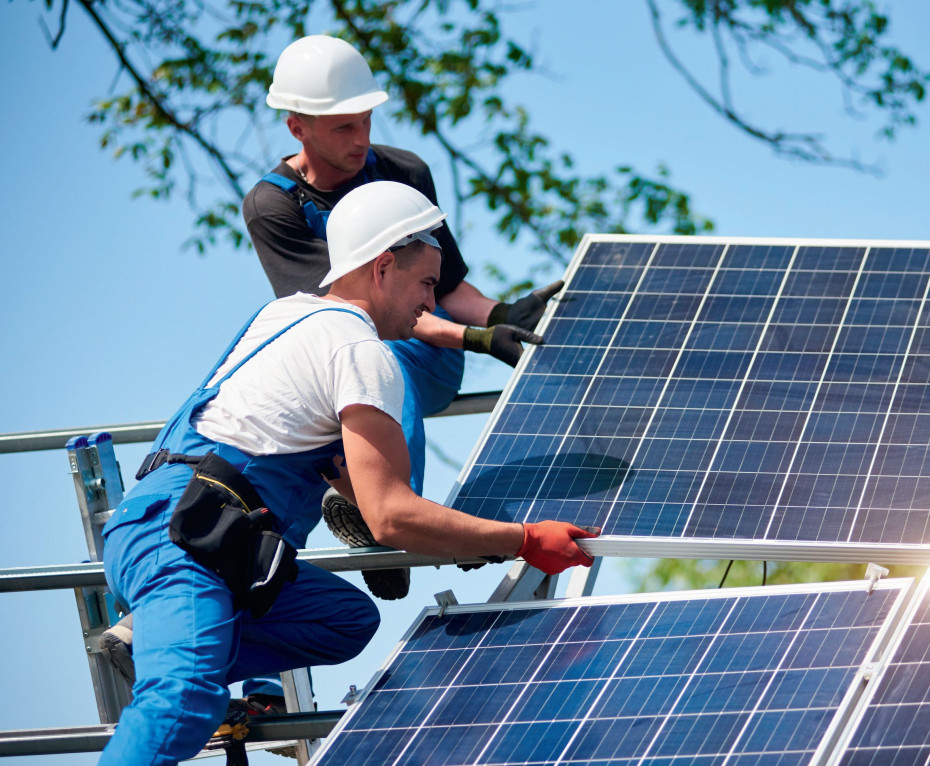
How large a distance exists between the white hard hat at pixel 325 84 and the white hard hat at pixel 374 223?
1.31 m

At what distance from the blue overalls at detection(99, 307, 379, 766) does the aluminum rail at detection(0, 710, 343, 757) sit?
0.18 meters

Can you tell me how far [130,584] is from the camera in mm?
3525

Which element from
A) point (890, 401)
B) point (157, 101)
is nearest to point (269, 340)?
point (890, 401)

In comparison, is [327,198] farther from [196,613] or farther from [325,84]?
[196,613]

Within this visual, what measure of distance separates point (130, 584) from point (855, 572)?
7541 millimetres

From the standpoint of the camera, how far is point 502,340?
490cm

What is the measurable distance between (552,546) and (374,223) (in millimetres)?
1144

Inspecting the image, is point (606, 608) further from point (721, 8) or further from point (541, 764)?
point (721, 8)

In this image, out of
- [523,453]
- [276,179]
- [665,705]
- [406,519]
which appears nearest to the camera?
[665,705]

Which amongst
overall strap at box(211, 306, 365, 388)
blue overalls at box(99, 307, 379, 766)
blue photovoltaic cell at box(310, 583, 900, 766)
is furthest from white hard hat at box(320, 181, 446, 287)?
blue photovoltaic cell at box(310, 583, 900, 766)

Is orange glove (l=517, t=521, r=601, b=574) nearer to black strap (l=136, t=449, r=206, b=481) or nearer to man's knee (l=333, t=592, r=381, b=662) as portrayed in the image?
man's knee (l=333, t=592, r=381, b=662)

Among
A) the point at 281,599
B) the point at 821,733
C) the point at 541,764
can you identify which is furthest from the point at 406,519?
the point at 821,733

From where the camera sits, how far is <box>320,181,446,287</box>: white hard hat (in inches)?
148

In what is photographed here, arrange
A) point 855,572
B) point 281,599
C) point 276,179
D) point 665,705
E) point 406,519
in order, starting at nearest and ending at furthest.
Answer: point 665,705
point 406,519
point 281,599
point 276,179
point 855,572
